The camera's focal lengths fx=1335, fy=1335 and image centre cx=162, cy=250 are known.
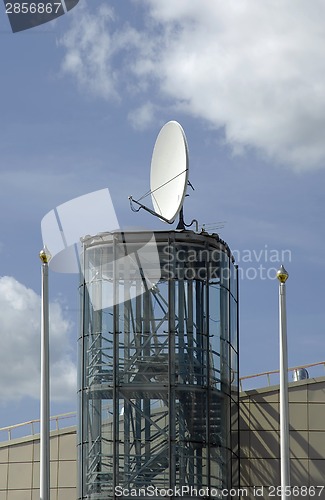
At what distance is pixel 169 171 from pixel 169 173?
69mm

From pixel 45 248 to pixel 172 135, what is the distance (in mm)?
6336

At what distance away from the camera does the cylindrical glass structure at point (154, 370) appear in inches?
1708

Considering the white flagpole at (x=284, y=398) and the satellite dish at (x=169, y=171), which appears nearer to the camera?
the white flagpole at (x=284, y=398)

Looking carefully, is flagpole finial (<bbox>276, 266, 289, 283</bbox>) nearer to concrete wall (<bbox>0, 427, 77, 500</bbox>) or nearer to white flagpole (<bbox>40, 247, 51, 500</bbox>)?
white flagpole (<bbox>40, 247, 51, 500</bbox>)

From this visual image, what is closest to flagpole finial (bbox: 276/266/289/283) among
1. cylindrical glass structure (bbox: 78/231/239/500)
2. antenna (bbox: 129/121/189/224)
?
cylindrical glass structure (bbox: 78/231/239/500)

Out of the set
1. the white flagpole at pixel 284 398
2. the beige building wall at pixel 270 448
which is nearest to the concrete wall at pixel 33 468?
the beige building wall at pixel 270 448

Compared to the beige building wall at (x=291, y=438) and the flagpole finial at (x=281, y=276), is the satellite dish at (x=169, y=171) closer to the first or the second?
the flagpole finial at (x=281, y=276)

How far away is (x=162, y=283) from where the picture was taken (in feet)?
147

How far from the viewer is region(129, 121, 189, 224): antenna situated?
4484 centimetres

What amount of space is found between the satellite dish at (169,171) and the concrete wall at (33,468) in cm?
883

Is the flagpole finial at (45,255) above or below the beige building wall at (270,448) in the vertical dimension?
above

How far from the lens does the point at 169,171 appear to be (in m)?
45.8

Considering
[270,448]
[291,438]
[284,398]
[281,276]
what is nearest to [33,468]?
[270,448]

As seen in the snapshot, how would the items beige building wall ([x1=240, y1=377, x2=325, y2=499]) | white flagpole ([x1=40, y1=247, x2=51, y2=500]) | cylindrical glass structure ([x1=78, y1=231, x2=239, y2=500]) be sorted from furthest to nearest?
beige building wall ([x1=240, y1=377, x2=325, y2=499]) → cylindrical glass structure ([x1=78, y1=231, x2=239, y2=500]) → white flagpole ([x1=40, y1=247, x2=51, y2=500])
